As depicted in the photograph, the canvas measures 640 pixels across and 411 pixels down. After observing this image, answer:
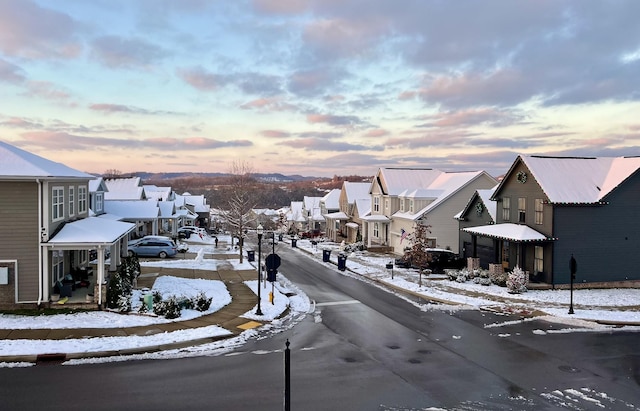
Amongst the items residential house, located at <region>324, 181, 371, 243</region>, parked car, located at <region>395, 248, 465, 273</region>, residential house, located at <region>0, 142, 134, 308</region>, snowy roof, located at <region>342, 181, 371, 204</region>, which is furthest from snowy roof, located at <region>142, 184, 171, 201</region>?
residential house, located at <region>0, 142, 134, 308</region>

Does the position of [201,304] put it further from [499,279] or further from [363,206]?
[363,206]

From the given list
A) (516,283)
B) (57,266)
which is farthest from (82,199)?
(516,283)

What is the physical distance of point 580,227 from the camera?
30.4 m

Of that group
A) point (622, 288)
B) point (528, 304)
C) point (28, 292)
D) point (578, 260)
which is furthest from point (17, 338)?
point (622, 288)

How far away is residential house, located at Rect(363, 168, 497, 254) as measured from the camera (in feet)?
151

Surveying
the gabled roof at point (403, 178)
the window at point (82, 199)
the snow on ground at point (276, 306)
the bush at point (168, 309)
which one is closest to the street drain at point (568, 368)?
the snow on ground at point (276, 306)

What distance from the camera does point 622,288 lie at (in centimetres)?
3045

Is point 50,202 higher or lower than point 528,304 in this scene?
higher

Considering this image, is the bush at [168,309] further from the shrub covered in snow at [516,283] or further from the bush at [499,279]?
the bush at [499,279]

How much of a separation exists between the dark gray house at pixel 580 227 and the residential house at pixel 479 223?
11.4 feet

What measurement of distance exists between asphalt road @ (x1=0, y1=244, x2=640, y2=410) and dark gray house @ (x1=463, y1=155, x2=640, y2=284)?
11.1 metres

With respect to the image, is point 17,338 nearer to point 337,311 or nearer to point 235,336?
point 235,336

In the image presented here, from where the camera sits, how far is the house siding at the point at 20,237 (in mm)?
20328

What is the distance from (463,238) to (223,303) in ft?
75.9
